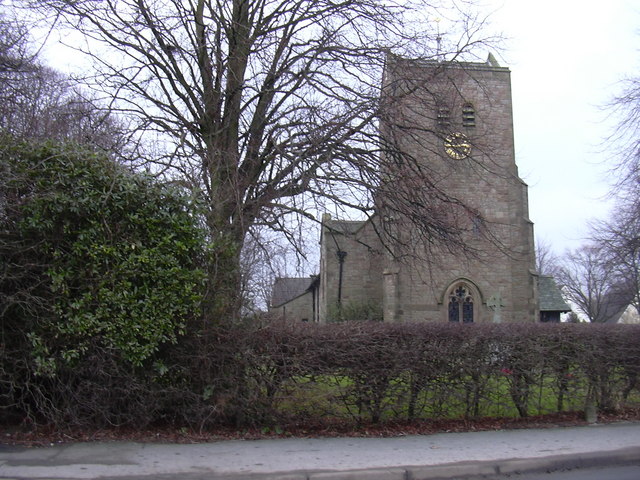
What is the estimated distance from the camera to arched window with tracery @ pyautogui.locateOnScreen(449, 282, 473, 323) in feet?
87.8

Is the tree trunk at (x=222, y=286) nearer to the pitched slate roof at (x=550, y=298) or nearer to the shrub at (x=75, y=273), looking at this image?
the shrub at (x=75, y=273)

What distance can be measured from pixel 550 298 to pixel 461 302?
9.26 meters

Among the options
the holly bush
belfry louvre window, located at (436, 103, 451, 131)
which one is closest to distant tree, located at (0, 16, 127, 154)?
the holly bush

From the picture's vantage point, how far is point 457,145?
11.4m

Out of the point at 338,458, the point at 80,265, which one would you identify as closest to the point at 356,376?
the point at 338,458

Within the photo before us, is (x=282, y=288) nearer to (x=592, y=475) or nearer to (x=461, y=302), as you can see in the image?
(x=592, y=475)

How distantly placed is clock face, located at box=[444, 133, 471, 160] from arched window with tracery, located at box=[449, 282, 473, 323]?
53.2 feet

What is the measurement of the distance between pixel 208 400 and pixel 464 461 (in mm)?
3513

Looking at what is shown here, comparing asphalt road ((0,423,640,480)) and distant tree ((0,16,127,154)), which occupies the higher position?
distant tree ((0,16,127,154))

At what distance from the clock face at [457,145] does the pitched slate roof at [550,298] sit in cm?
2204

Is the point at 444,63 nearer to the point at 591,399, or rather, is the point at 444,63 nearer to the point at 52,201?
the point at 591,399

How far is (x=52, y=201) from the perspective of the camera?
7.07 metres

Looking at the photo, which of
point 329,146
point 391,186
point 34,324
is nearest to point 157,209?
point 34,324

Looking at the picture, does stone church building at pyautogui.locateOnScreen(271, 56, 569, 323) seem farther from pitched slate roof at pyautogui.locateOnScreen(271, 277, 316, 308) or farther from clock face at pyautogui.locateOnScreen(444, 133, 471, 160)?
clock face at pyautogui.locateOnScreen(444, 133, 471, 160)
